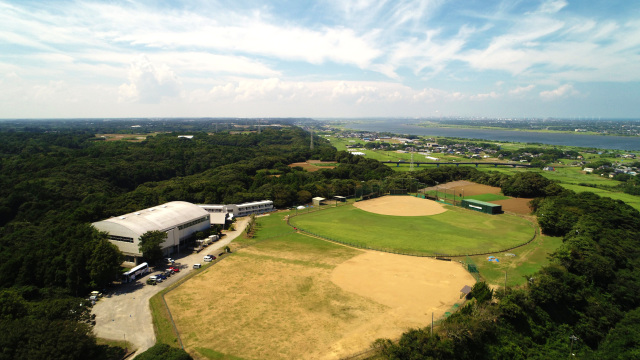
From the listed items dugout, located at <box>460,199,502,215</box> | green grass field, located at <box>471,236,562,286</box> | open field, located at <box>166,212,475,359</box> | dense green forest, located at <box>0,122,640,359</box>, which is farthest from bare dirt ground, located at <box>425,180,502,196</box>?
open field, located at <box>166,212,475,359</box>

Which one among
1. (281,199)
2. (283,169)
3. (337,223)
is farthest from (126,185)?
(337,223)

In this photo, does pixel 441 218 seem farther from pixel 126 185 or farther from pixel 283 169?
pixel 126 185

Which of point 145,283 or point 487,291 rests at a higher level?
point 487,291

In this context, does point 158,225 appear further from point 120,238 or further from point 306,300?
point 306,300

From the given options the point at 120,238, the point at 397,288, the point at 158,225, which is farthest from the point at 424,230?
the point at 120,238

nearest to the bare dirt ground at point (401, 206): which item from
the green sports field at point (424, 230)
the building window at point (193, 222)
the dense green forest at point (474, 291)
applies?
the green sports field at point (424, 230)

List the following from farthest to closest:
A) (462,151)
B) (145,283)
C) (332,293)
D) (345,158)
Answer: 1. (462,151)
2. (345,158)
3. (145,283)
4. (332,293)

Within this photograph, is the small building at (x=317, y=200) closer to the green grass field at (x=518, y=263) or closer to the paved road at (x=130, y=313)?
the paved road at (x=130, y=313)
